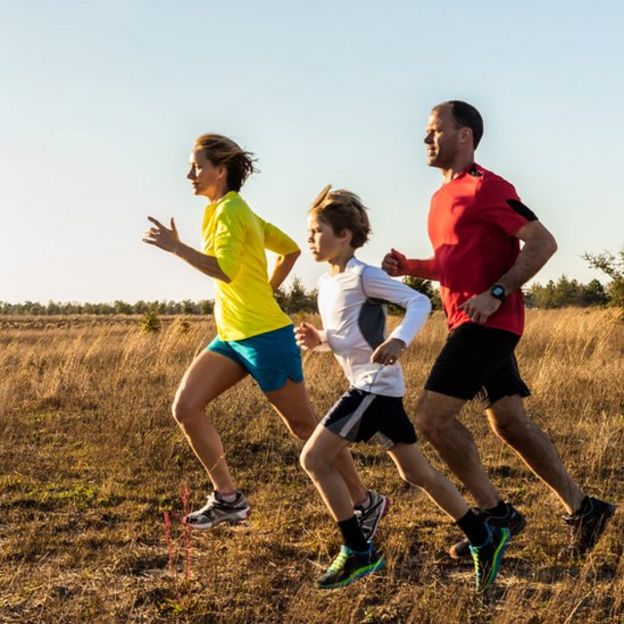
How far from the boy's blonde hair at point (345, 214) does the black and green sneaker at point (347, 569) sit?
1.45 metres

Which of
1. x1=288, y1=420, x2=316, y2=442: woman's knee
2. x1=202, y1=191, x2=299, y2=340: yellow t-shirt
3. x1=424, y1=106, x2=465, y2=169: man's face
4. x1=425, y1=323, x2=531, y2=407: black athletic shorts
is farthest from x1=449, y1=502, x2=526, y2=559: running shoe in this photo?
x1=424, y1=106, x2=465, y2=169: man's face

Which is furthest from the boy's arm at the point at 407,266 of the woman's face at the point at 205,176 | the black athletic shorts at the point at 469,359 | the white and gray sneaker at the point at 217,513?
the white and gray sneaker at the point at 217,513

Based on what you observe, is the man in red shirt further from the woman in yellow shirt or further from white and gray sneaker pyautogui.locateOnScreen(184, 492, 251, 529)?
white and gray sneaker pyautogui.locateOnScreen(184, 492, 251, 529)

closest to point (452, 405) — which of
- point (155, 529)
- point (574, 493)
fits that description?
point (574, 493)

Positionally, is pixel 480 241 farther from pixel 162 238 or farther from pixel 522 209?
pixel 162 238

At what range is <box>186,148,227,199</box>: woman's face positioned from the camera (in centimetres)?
518

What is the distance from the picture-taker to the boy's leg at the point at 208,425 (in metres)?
5.05

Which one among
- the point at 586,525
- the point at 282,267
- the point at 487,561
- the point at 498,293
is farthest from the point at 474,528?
the point at 282,267

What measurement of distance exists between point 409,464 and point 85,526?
2292 millimetres

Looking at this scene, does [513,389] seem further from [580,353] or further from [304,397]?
→ [580,353]

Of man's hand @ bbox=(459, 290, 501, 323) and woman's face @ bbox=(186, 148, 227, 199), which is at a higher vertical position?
woman's face @ bbox=(186, 148, 227, 199)

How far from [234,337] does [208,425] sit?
583 mm

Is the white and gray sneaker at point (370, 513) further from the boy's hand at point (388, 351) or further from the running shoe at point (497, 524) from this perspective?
the boy's hand at point (388, 351)

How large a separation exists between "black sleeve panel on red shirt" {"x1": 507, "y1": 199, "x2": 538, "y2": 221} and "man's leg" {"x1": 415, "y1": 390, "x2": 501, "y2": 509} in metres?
0.92
